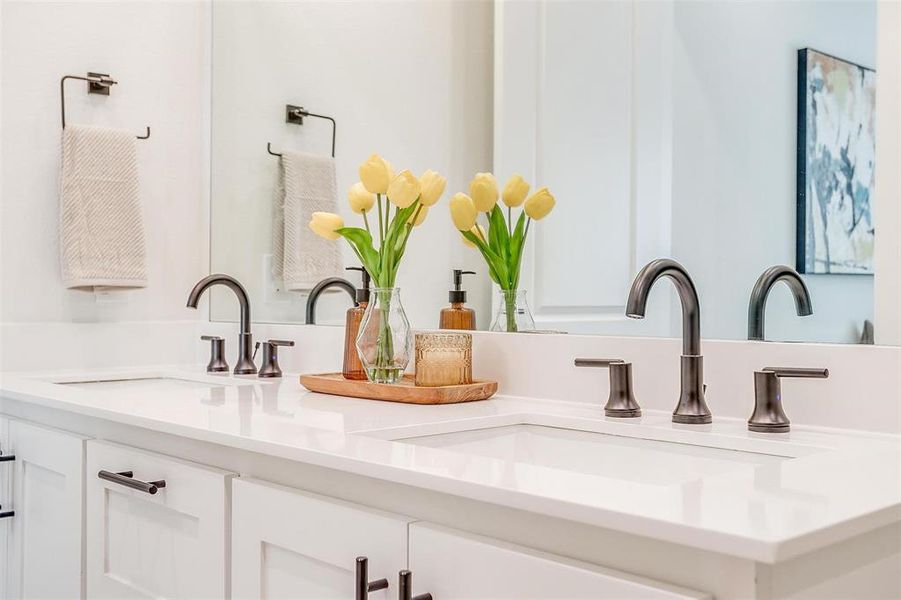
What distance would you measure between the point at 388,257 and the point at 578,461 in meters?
0.55

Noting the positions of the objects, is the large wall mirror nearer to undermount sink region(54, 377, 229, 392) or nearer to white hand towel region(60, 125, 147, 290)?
undermount sink region(54, 377, 229, 392)

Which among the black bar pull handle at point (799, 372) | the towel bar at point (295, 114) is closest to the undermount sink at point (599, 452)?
the black bar pull handle at point (799, 372)

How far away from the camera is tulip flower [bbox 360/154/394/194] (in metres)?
1.54

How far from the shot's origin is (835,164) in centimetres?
114

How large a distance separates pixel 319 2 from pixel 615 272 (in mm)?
1095

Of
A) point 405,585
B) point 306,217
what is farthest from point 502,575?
point 306,217

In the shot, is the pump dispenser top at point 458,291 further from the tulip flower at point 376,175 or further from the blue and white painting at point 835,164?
the blue and white painting at point 835,164

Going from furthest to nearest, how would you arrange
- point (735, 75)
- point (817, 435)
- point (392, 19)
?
point (392, 19)
point (735, 75)
point (817, 435)

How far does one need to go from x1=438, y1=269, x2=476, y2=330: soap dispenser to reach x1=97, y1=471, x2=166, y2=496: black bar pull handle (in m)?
0.59

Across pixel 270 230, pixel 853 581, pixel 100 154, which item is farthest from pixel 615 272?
pixel 100 154

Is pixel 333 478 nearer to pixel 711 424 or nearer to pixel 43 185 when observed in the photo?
pixel 711 424

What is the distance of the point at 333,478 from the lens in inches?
38.9

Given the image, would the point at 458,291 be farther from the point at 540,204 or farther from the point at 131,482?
the point at 131,482

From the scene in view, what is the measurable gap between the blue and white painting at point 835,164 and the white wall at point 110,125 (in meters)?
1.55
